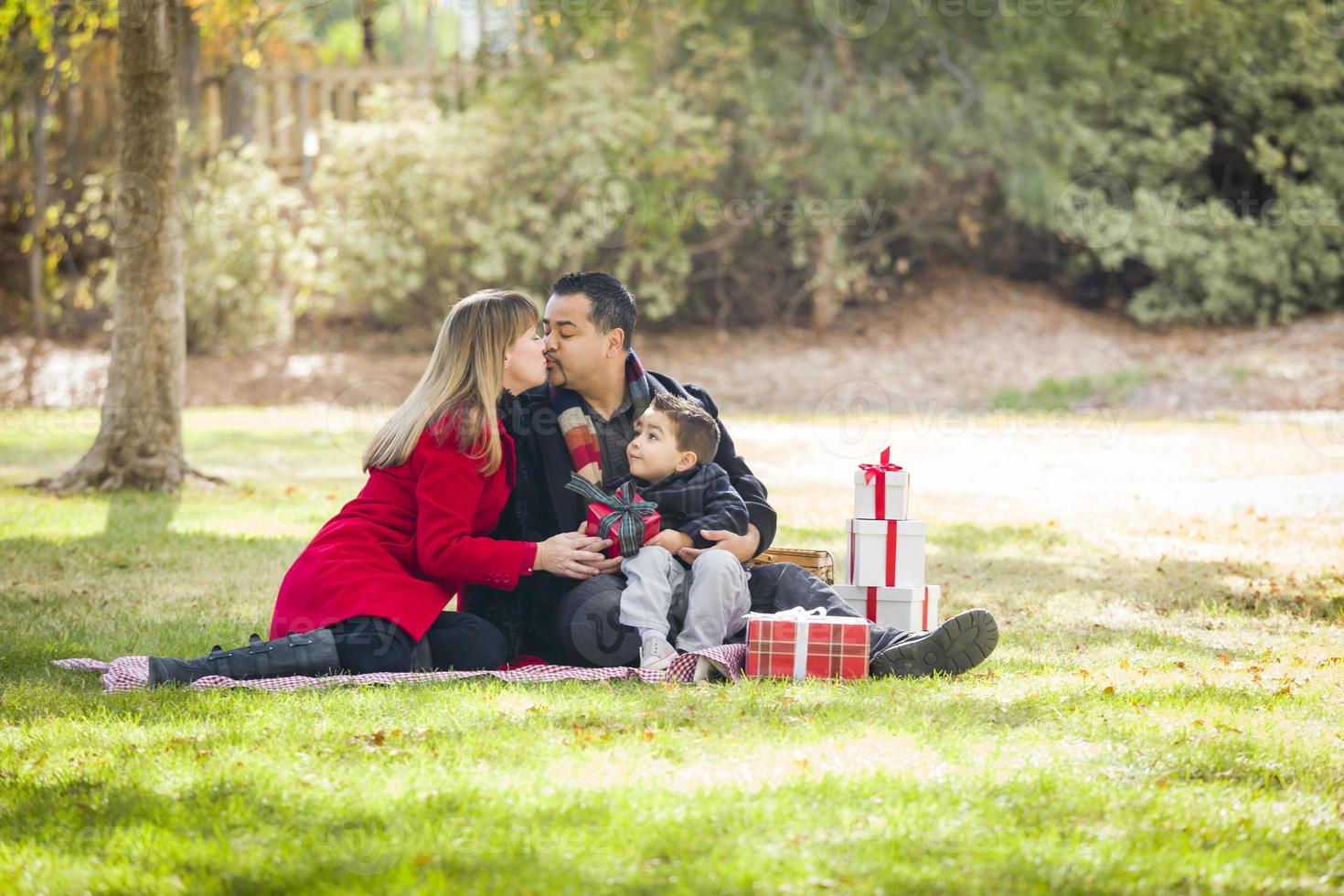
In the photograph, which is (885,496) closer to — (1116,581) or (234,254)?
(1116,581)

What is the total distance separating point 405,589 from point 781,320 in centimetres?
1609

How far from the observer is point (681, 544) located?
4699 mm

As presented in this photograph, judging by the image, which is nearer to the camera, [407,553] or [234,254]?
[407,553]

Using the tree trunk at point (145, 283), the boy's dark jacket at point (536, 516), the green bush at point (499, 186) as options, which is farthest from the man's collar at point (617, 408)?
the green bush at point (499, 186)

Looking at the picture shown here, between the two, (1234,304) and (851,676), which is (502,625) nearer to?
(851,676)

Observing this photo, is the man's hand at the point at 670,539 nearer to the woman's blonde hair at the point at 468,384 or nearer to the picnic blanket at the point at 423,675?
the picnic blanket at the point at 423,675

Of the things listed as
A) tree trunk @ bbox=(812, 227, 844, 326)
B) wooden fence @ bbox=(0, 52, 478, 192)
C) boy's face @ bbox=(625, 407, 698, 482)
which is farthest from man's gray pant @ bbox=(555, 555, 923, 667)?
tree trunk @ bbox=(812, 227, 844, 326)

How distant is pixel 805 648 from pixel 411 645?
1.29 meters

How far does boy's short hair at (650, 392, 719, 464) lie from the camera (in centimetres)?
469

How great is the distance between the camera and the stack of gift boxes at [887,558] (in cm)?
502

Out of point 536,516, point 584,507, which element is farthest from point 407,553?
point 584,507

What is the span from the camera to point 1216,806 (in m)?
3.26

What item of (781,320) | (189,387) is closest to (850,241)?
(781,320)

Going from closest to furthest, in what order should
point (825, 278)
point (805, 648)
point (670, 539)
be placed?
1. point (805, 648)
2. point (670, 539)
3. point (825, 278)
